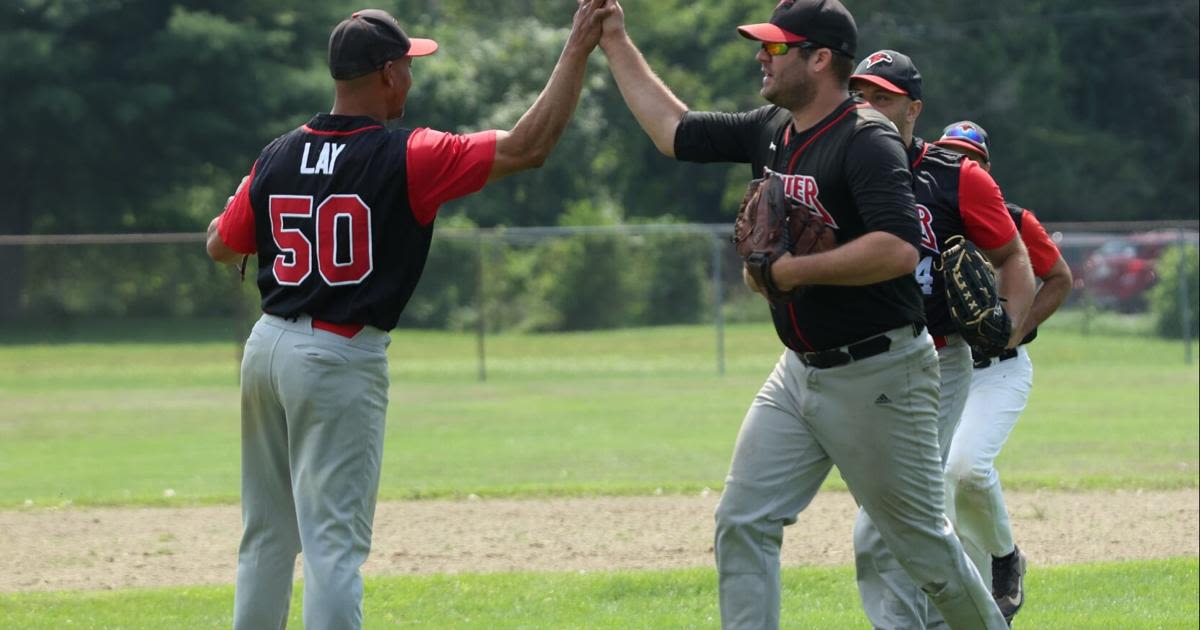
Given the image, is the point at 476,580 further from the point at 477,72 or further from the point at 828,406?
the point at 477,72

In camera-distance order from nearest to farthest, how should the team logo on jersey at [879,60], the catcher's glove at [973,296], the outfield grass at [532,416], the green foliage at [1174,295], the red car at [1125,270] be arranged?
1. the catcher's glove at [973,296]
2. the team logo on jersey at [879,60]
3. the outfield grass at [532,416]
4. the green foliage at [1174,295]
5. the red car at [1125,270]

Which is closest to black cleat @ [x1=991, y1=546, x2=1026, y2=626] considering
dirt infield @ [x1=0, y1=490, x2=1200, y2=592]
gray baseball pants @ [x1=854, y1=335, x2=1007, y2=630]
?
gray baseball pants @ [x1=854, y1=335, x2=1007, y2=630]

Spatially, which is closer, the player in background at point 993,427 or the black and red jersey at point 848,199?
the black and red jersey at point 848,199

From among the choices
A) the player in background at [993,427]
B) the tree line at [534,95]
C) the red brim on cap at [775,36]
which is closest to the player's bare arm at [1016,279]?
the player in background at [993,427]

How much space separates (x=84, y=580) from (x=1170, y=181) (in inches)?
1662

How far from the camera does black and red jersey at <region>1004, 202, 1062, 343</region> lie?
6125 mm

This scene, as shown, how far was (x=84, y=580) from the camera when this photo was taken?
25.7 ft

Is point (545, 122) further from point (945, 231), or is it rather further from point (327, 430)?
point (945, 231)

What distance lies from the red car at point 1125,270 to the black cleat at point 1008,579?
19576 millimetres

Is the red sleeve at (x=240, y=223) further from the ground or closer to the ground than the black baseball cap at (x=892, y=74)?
closer to the ground

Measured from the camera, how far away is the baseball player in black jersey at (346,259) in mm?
4473

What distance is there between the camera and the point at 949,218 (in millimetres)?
5586

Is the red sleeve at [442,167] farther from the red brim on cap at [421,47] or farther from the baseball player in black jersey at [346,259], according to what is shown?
the red brim on cap at [421,47]

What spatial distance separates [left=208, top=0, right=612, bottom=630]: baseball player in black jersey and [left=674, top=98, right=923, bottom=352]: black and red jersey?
0.75 m
